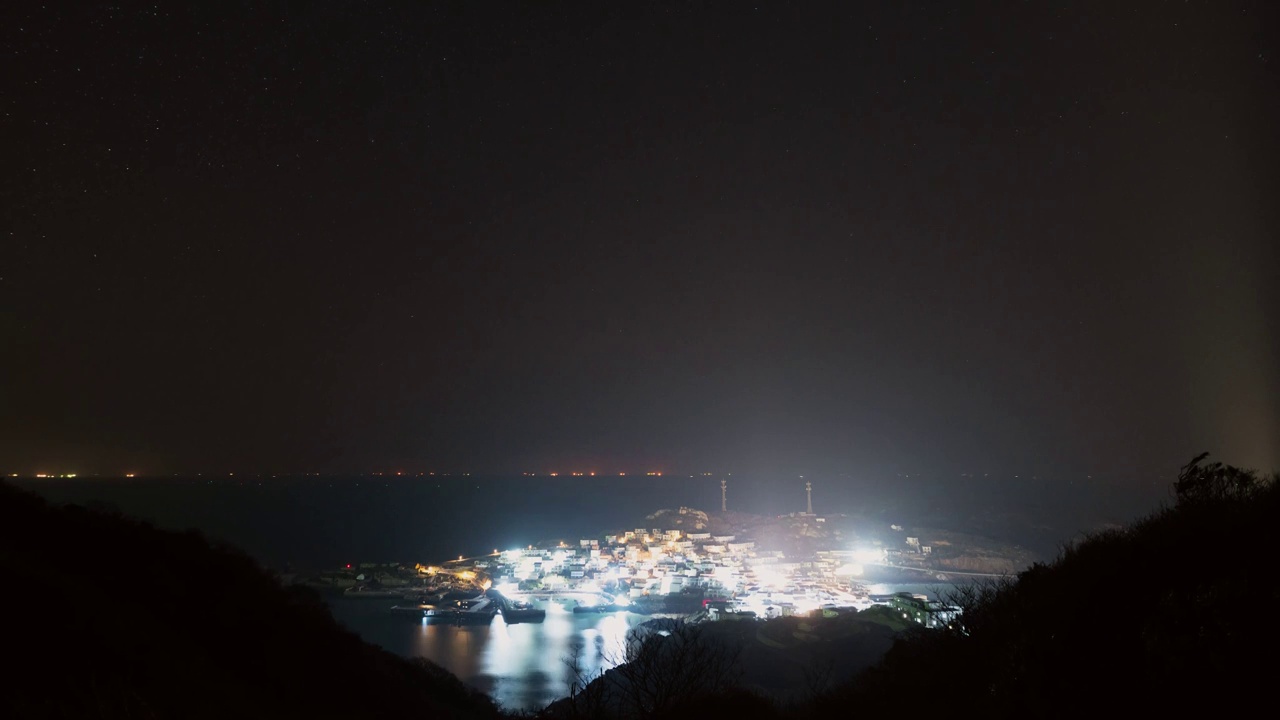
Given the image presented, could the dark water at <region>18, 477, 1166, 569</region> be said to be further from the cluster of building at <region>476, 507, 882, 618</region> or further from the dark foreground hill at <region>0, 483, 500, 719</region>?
the dark foreground hill at <region>0, 483, 500, 719</region>

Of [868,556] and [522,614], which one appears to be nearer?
[522,614]

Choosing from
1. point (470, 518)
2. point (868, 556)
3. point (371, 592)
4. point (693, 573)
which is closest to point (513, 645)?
point (371, 592)

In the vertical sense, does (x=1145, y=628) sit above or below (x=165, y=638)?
above

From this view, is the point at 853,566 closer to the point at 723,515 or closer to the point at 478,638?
the point at 478,638

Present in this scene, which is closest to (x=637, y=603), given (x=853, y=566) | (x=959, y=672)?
(x=853, y=566)

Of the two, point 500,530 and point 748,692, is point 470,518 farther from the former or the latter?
point 748,692

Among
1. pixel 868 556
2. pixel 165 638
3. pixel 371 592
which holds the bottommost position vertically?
pixel 371 592

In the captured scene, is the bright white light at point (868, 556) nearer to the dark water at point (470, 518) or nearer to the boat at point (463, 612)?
the dark water at point (470, 518)
